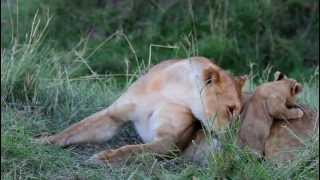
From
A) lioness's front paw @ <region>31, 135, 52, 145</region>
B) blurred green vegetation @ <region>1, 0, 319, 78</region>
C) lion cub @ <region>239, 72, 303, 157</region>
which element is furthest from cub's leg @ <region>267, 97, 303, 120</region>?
blurred green vegetation @ <region>1, 0, 319, 78</region>

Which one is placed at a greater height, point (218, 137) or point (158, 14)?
point (218, 137)

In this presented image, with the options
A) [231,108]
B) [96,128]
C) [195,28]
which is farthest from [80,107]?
[195,28]

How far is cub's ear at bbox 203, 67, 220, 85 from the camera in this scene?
4.78 meters

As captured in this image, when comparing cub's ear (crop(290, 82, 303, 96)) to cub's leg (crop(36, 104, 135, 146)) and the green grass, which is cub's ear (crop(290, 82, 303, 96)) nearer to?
the green grass

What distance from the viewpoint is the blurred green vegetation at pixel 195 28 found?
8.90 metres

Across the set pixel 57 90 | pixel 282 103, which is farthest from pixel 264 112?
pixel 57 90

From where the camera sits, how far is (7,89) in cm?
497

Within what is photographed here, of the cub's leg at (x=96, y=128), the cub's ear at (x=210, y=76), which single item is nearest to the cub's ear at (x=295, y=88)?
the cub's ear at (x=210, y=76)

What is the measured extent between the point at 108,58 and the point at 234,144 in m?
4.80

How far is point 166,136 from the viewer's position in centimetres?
459

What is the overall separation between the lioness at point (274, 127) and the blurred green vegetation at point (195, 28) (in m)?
3.94

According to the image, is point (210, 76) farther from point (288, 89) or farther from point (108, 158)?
point (108, 158)

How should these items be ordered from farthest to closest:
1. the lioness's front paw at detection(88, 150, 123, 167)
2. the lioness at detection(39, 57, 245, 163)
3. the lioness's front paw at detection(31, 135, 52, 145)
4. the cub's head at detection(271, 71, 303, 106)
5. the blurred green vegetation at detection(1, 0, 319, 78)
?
the blurred green vegetation at detection(1, 0, 319, 78) → the cub's head at detection(271, 71, 303, 106) → the lioness at detection(39, 57, 245, 163) → the lioness's front paw at detection(31, 135, 52, 145) → the lioness's front paw at detection(88, 150, 123, 167)

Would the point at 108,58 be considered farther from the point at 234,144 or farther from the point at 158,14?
the point at 234,144
